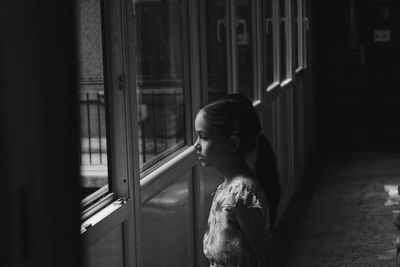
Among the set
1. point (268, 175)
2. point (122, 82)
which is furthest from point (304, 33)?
point (268, 175)

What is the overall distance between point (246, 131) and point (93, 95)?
46 centimetres

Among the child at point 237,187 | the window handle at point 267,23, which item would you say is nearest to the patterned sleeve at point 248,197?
the child at point 237,187

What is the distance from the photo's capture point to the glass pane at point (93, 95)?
2.10m

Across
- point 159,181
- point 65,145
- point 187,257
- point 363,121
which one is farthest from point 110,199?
point 363,121

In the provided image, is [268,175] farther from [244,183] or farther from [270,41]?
[270,41]

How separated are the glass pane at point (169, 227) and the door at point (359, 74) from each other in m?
6.03

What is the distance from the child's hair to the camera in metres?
1.95

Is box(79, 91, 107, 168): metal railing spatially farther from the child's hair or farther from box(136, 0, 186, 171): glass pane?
box(136, 0, 186, 171): glass pane

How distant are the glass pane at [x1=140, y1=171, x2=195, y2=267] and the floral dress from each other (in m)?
0.65

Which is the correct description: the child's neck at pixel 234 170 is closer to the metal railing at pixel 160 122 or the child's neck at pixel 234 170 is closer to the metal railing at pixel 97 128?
the metal railing at pixel 97 128

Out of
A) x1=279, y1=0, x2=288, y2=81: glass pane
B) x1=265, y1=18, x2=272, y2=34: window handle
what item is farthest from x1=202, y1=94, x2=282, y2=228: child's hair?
x1=279, y1=0, x2=288, y2=81: glass pane

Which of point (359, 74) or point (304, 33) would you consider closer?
point (304, 33)

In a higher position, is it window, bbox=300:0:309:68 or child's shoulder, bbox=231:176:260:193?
window, bbox=300:0:309:68

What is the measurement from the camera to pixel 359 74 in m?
8.97
